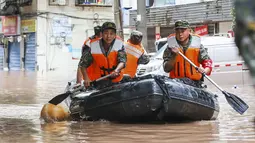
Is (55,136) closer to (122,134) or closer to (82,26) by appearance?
(122,134)

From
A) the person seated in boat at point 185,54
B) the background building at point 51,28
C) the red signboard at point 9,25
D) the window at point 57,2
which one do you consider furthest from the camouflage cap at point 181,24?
the red signboard at point 9,25

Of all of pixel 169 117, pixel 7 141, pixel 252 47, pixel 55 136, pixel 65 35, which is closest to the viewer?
pixel 252 47

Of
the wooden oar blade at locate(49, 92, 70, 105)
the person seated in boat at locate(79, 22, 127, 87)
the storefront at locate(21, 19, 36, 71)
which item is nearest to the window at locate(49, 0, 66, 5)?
the storefront at locate(21, 19, 36, 71)

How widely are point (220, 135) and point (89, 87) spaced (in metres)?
2.25

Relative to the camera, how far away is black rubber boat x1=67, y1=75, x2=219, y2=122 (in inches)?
300

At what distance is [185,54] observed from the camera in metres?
8.19

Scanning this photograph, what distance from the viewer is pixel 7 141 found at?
21.7ft

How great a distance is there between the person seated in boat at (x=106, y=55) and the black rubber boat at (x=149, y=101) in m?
0.34

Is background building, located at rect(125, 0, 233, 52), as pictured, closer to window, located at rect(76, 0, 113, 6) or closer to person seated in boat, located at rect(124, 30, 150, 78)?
window, located at rect(76, 0, 113, 6)

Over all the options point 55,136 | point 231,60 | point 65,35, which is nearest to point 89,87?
point 55,136

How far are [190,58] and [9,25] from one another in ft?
103

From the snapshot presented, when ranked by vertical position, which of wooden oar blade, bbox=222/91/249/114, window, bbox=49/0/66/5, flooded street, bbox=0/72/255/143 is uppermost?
window, bbox=49/0/66/5

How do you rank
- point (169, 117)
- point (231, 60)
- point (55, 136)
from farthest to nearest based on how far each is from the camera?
point (231, 60) → point (169, 117) → point (55, 136)

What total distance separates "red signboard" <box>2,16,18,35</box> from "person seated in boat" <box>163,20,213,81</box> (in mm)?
30497
